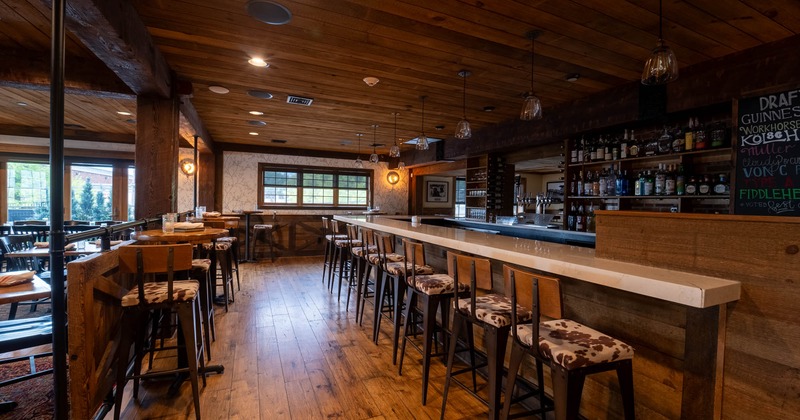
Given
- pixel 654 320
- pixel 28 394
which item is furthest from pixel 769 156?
pixel 28 394

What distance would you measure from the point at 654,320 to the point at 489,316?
0.67 meters

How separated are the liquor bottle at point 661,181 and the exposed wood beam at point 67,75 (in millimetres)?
5106

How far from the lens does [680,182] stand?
11.0 ft

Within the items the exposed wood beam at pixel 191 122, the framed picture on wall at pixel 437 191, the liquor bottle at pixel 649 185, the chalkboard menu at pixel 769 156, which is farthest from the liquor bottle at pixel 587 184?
the framed picture on wall at pixel 437 191

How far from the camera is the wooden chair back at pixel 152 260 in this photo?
1851mm

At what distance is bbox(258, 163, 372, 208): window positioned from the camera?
772cm

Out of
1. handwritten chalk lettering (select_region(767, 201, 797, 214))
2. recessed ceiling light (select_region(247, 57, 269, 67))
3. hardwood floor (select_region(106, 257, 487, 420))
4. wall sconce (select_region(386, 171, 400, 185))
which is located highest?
recessed ceiling light (select_region(247, 57, 269, 67))

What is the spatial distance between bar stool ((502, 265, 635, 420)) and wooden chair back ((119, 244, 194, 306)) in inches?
68.8

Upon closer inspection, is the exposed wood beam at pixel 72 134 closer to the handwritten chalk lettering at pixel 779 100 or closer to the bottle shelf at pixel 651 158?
the bottle shelf at pixel 651 158

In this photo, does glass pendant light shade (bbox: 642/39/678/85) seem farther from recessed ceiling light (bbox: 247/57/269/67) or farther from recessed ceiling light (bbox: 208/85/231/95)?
recessed ceiling light (bbox: 208/85/231/95)

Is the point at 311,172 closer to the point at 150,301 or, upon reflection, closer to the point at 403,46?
the point at 403,46

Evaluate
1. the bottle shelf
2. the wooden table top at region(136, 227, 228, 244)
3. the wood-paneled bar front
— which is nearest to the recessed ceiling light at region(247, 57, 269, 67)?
the wooden table top at region(136, 227, 228, 244)

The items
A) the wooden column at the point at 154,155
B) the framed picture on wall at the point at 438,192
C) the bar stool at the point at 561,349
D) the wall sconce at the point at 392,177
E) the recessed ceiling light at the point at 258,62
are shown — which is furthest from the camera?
the framed picture on wall at the point at 438,192

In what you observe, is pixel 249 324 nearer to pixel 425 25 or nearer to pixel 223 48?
pixel 223 48
